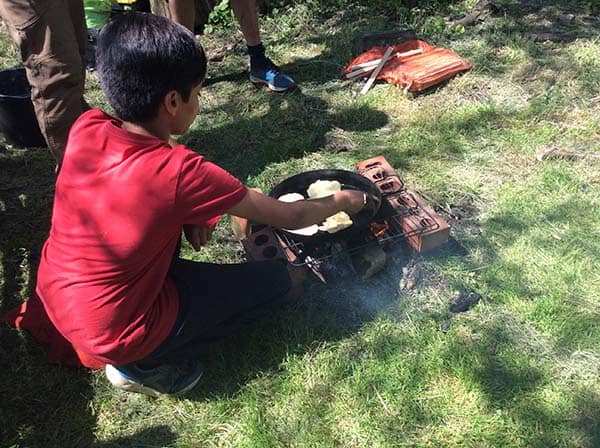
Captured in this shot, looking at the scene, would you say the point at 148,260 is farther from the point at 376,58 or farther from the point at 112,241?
the point at 376,58

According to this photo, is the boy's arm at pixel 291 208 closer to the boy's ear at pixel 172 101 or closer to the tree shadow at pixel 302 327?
the boy's ear at pixel 172 101

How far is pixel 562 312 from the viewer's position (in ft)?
9.85

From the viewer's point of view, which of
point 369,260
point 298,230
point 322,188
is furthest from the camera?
point 322,188

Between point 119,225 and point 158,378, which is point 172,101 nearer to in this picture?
point 119,225

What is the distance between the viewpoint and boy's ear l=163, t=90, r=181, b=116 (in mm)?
2178

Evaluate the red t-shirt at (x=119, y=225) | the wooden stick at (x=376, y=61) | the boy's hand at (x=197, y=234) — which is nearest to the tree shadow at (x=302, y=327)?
the red t-shirt at (x=119, y=225)

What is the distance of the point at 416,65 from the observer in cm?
530

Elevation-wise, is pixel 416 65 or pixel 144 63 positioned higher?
pixel 144 63

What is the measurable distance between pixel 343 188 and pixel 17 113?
105 inches

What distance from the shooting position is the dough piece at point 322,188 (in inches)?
128

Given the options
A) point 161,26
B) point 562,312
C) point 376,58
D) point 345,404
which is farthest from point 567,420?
point 376,58

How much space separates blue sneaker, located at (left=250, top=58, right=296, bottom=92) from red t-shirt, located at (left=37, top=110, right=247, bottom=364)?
10.1 feet

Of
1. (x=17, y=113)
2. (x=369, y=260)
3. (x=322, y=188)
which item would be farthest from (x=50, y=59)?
(x=369, y=260)

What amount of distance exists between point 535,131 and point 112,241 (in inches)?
140
